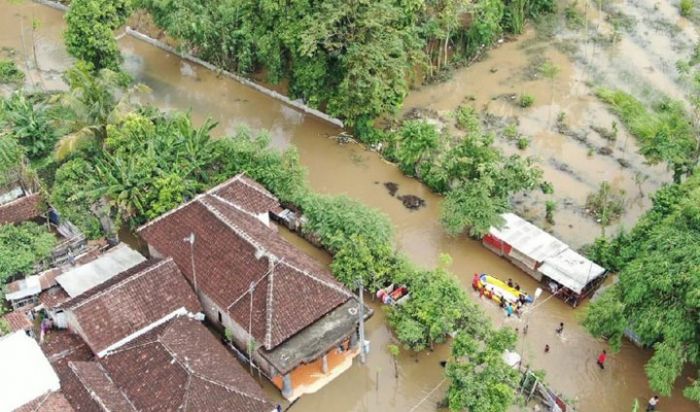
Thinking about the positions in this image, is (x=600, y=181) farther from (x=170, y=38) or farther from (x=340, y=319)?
(x=170, y=38)

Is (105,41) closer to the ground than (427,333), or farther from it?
farther from it

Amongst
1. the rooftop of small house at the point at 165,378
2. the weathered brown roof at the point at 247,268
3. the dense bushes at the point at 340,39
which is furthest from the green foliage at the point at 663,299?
A: the dense bushes at the point at 340,39

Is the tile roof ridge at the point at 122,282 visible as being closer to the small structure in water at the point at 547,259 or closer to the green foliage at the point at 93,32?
the small structure in water at the point at 547,259

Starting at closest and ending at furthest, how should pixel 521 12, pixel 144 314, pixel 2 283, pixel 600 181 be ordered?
pixel 144 314
pixel 2 283
pixel 600 181
pixel 521 12

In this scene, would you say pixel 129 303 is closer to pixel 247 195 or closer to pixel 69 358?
pixel 69 358

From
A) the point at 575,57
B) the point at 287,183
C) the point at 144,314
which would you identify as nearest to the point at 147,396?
the point at 144,314
